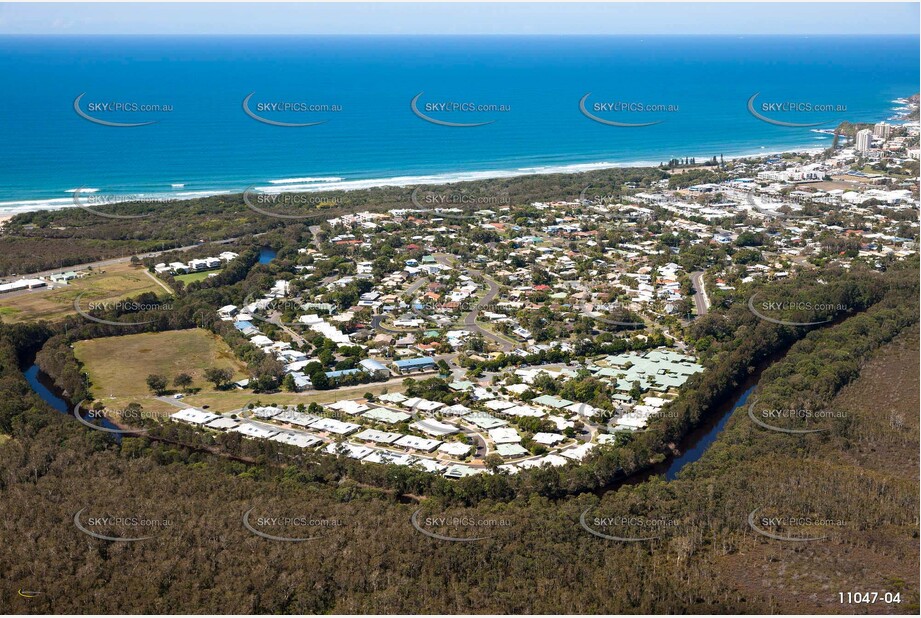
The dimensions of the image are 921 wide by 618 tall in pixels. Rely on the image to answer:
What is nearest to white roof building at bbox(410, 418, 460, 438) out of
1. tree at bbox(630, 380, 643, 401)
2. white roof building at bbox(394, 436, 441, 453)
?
white roof building at bbox(394, 436, 441, 453)

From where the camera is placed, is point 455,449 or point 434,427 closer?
point 455,449

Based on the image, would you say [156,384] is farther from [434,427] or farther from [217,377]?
[434,427]

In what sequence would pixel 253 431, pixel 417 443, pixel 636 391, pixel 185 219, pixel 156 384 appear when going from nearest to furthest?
pixel 417 443
pixel 253 431
pixel 636 391
pixel 156 384
pixel 185 219

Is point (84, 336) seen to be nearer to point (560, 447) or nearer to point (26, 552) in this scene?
point (26, 552)

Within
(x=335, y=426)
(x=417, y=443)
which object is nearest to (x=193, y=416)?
(x=335, y=426)

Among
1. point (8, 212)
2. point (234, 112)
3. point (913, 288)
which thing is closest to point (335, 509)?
point (913, 288)

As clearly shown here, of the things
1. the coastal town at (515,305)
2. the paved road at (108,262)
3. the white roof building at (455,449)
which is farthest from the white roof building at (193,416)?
the paved road at (108,262)
